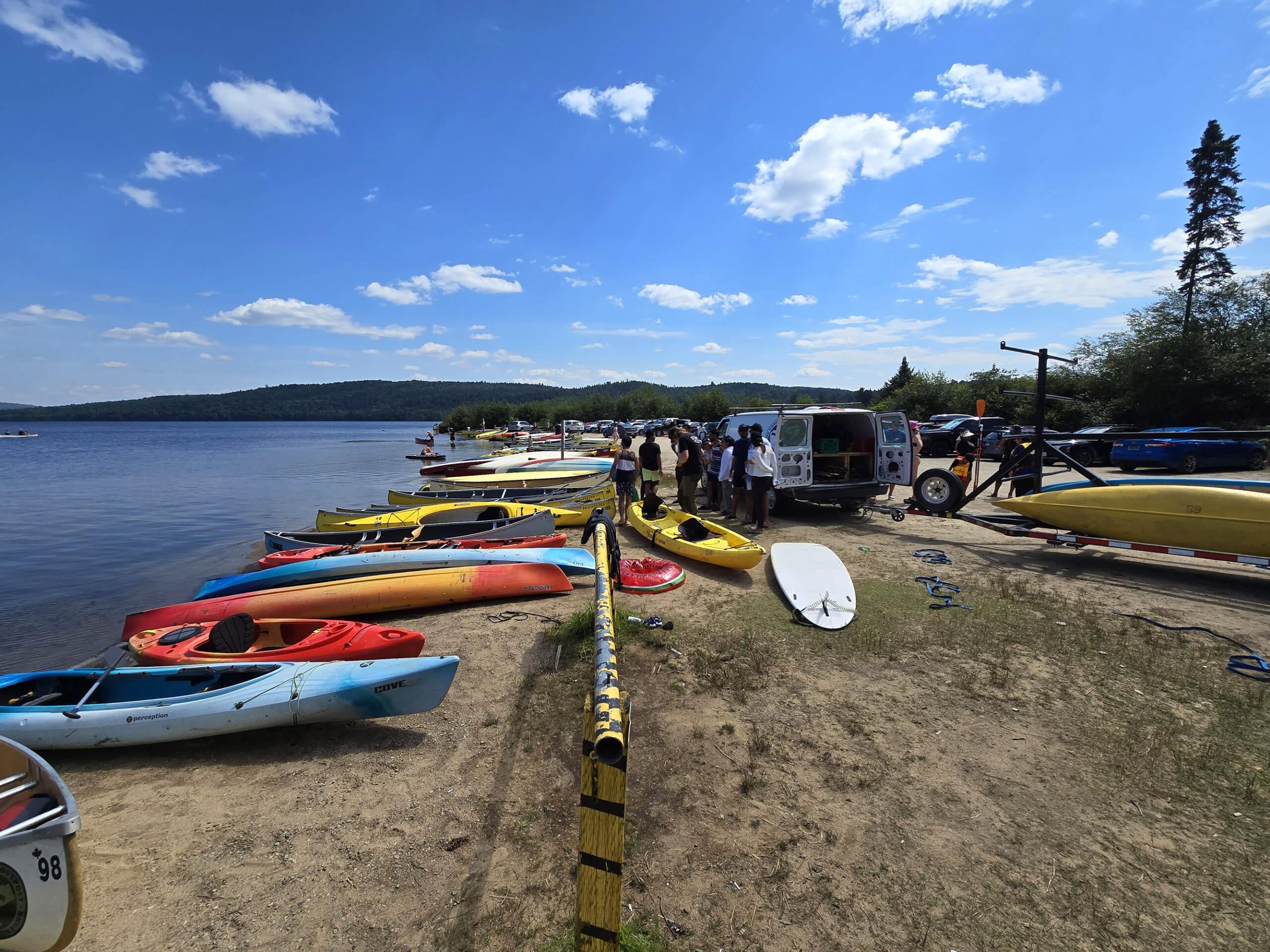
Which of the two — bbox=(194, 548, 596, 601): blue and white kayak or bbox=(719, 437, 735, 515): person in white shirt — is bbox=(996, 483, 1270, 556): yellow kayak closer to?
bbox=(719, 437, 735, 515): person in white shirt

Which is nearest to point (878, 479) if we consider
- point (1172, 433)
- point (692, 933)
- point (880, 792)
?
point (1172, 433)

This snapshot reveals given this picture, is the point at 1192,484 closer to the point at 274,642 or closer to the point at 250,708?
the point at 250,708

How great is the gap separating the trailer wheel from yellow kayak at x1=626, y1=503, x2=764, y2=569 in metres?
4.05

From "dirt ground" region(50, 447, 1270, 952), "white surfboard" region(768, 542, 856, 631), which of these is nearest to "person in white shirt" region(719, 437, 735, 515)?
"white surfboard" region(768, 542, 856, 631)

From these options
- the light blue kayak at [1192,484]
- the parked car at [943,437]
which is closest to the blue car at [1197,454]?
the parked car at [943,437]

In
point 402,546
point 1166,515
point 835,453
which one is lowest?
point 402,546

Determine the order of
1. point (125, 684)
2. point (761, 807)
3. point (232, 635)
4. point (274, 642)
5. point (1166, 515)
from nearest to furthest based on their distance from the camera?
1. point (761, 807)
2. point (125, 684)
3. point (232, 635)
4. point (274, 642)
5. point (1166, 515)

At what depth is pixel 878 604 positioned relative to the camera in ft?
22.6

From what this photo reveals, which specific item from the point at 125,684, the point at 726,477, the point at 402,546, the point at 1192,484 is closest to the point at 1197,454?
the point at 1192,484

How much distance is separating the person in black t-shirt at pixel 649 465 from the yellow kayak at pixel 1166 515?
6570 millimetres

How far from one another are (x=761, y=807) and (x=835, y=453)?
31.2 ft

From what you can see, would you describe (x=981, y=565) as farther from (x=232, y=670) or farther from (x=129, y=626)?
(x=129, y=626)

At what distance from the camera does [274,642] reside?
6.25m

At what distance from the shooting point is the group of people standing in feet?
34.4
